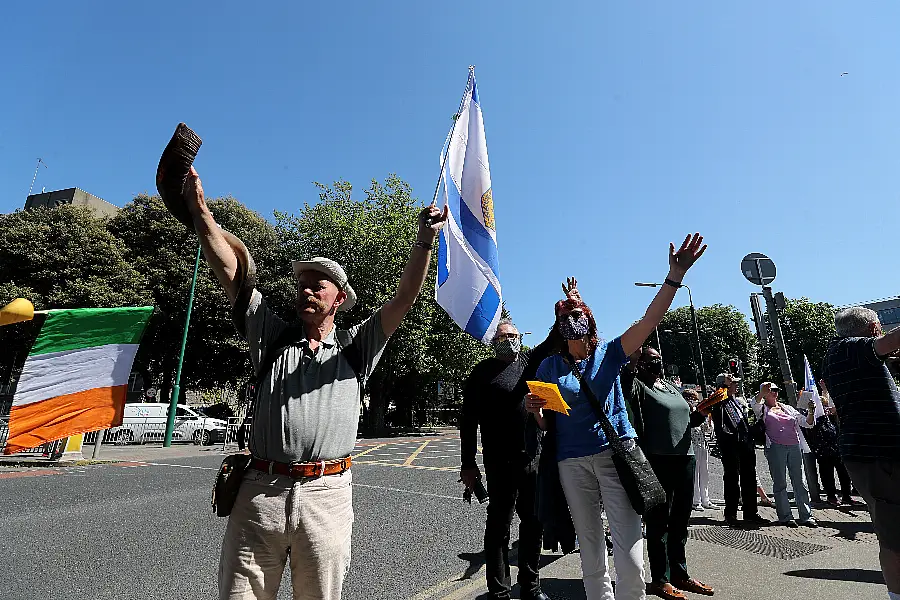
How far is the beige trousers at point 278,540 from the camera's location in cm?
206

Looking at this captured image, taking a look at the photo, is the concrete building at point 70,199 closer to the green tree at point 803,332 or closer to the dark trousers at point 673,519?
the dark trousers at point 673,519

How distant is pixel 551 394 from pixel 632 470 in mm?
612

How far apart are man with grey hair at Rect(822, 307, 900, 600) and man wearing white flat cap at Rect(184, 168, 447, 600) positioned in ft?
9.28

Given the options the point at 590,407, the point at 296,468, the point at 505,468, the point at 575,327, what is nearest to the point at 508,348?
the point at 505,468

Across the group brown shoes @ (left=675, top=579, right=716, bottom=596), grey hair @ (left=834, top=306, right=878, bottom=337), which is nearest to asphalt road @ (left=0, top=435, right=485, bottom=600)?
brown shoes @ (left=675, top=579, right=716, bottom=596)

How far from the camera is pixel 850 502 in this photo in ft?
26.6

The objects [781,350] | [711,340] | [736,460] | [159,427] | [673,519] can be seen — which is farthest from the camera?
[711,340]

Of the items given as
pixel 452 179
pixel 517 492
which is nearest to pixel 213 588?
pixel 517 492

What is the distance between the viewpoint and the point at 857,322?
3.50m

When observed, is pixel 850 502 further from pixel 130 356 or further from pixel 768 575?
pixel 130 356

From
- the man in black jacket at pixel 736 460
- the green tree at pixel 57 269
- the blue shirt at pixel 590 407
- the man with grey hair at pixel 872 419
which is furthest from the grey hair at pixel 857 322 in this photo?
the green tree at pixel 57 269

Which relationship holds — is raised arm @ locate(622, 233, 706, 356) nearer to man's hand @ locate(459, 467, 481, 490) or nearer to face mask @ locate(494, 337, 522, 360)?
face mask @ locate(494, 337, 522, 360)

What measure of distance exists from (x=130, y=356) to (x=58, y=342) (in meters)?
0.65

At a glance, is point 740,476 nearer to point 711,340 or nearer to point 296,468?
point 296,468
